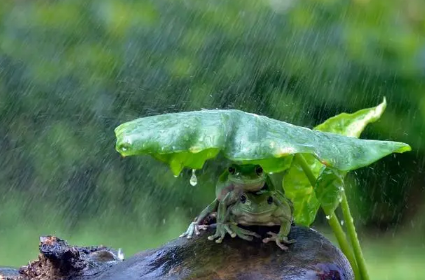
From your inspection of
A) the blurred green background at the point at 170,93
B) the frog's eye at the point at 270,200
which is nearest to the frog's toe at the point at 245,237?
the frog's eye at the point at 270,200

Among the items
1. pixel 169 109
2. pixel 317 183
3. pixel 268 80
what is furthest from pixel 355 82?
pixel 317 183

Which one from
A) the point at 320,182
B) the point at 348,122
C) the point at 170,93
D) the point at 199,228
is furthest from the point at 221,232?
the point at 170,93

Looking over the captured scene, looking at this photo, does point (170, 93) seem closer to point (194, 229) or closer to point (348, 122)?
point (348, 122)

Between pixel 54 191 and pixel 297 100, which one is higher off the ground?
pixel 297 100

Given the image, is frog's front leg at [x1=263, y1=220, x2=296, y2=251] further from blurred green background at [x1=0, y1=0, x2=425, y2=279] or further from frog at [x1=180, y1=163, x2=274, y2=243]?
blurred green background at [x1=0, y1=0, x2=425, y2=279]

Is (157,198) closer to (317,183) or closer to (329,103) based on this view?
(329,103)

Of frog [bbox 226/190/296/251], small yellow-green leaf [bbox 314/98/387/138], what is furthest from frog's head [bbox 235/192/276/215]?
small yellow-green leaf [bbox 314/98/387/138]
